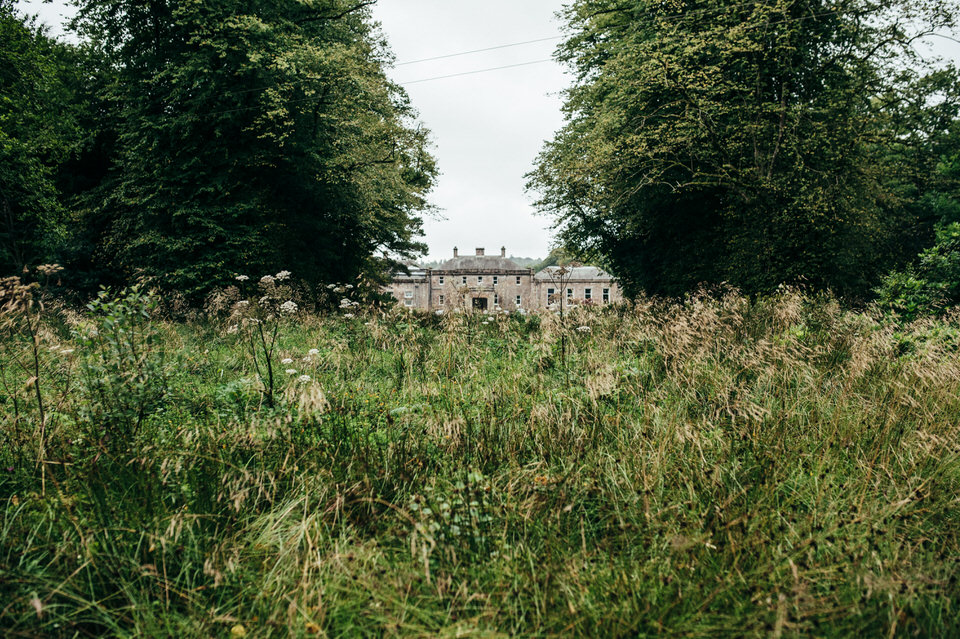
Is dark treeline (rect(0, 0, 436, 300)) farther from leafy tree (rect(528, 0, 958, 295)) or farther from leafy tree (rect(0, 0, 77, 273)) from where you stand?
leafy tree (rect(528, 0, 958, 295))

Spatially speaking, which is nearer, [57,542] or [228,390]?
[57,542]

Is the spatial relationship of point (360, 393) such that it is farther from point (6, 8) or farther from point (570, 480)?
point (6, 8)

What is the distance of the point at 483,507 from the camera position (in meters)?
2.46

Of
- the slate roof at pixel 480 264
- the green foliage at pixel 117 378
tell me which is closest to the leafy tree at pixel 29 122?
the green foliage at pixel 117 378

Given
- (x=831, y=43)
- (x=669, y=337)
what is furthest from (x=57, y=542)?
(x=831, y=43)

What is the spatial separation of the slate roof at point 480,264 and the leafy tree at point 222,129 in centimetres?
4482

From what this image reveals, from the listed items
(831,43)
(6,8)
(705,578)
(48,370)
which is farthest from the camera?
(6,8)

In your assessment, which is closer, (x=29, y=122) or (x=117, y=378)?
(x=117, y=378)

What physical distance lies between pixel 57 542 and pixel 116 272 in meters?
19.3

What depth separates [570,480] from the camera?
279cm

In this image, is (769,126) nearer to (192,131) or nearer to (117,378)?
(117,378)

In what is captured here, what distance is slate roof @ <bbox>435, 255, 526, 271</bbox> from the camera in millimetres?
61156

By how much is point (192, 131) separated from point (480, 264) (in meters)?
48.7

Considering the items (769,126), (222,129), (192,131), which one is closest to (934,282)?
(769,126)
